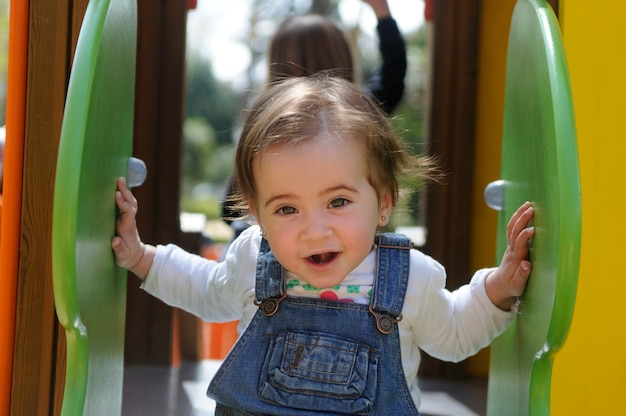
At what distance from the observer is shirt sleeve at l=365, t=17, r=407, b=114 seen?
2768mm

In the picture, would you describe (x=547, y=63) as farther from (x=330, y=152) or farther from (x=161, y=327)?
(x=161, y=327)

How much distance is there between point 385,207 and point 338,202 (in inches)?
6.3

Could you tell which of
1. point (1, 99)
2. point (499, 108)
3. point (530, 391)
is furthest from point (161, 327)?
point (1, 99)

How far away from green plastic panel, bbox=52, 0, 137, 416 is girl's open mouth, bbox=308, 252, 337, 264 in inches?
15.5

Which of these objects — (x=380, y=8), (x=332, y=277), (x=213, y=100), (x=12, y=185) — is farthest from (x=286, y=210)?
→ (x=213, y=100)

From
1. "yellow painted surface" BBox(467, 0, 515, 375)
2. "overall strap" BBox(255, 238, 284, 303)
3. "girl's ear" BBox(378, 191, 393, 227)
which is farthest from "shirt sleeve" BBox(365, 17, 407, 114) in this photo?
"overall strap" BBox(255, 238, 284, 303)

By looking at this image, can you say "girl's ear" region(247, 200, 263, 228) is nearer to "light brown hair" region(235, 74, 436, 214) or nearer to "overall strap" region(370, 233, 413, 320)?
"light brown hair" region(235, 74, 436, 214)

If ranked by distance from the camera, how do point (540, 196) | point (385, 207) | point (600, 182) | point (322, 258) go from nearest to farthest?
point (540, 196)
point (322, 258)
point (385, 207)
point (600, 182)

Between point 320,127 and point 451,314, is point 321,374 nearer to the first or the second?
point 451,314

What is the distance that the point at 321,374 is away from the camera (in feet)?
5.35

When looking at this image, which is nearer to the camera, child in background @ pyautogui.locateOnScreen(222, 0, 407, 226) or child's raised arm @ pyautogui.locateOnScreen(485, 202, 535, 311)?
child's raised arm @ pyautogui.locateOnScreen(485, 202, 535, 311)

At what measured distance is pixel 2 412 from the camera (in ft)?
6.07

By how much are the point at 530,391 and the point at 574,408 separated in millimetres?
539

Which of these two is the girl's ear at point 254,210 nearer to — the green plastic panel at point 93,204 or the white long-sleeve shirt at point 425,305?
the white long-sleeve shirt at point 425,305
